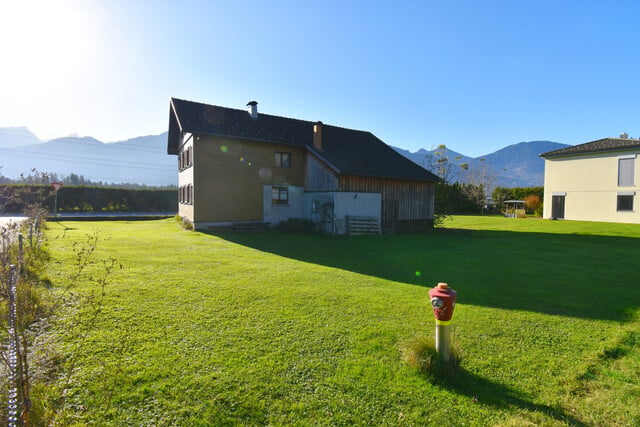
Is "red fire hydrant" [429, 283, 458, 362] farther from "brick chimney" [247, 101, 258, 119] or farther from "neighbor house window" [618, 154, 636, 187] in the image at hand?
"neighbor house window" [618, 154, 636, 187]

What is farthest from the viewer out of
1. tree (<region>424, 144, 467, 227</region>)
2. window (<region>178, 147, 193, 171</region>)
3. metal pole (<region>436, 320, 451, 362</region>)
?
tree (<region>424, 144, 467, 227</region>)

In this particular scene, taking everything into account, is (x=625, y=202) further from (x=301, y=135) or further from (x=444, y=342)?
(x=444, y=342)

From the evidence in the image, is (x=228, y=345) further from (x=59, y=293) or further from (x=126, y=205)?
(x=126, y=205)

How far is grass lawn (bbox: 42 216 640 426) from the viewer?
9.52 ft

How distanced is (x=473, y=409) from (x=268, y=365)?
7.03 feet

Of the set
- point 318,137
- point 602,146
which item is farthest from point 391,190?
point 602,146

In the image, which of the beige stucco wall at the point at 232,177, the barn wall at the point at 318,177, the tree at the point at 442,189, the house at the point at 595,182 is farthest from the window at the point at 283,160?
the house at the point at 595,182

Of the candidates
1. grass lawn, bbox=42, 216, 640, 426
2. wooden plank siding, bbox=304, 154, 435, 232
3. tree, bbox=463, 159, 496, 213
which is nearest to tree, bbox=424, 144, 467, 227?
wooden plank siding, bbox=304, 154, 435, 232

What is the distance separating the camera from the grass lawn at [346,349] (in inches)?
114

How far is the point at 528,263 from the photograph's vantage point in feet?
32.3

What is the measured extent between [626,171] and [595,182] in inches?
83.4

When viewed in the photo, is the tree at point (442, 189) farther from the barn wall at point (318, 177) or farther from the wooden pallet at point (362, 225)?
the barn wall at point (318, 177)

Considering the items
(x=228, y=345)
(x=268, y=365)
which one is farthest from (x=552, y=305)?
(x=228, y=345)

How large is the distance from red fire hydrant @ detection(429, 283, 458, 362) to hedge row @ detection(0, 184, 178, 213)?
120 ft
